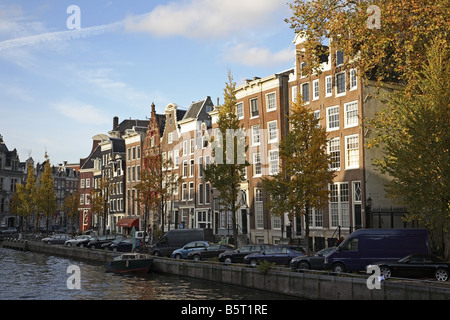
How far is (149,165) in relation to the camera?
60406 millimetres

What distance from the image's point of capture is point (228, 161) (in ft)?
145

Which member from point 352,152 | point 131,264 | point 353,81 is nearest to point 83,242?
point 131,264

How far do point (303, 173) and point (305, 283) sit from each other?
13059 millimetres

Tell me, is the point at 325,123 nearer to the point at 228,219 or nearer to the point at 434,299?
the point at 228,219

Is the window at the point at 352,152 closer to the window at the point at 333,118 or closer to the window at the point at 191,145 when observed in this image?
the window at the point at 333,118

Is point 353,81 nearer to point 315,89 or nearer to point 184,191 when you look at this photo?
point 315,89

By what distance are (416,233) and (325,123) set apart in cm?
1875

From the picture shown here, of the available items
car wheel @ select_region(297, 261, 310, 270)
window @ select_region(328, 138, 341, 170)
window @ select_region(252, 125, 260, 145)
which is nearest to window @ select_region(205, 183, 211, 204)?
window @ select_region(252, 125, 260, 145)

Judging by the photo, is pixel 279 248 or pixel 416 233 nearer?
pixel 416 233

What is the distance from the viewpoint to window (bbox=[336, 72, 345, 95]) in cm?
4406

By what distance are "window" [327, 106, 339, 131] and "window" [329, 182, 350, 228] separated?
16.0 feet

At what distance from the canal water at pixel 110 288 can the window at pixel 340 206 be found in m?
14.7
